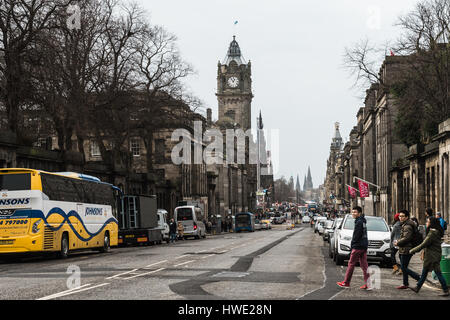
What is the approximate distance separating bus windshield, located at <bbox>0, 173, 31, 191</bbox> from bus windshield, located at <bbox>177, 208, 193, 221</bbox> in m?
35.0

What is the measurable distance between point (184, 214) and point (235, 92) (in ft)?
423

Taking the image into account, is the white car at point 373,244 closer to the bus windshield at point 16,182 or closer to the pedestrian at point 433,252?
the pedestrian at point 433,252

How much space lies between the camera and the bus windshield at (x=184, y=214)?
59.3 meters

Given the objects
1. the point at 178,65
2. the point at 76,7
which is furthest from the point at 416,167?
the point at 76,7

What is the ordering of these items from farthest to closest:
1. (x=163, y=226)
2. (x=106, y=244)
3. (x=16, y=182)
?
(x=163, y=226) < (x=106, y=244) < (x=16, y=182)

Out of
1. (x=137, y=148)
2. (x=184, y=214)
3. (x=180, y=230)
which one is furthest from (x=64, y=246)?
(x=137, y=148)

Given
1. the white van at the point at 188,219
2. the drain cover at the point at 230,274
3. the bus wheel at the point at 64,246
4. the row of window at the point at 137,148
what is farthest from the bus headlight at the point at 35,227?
the row of window at the point at 137,148

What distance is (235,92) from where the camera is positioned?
18612 centimetres

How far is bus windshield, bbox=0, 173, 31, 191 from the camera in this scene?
967 inches

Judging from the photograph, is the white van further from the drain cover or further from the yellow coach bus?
the drain cover

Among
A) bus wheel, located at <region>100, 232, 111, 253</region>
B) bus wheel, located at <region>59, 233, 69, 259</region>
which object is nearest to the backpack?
bus wheel, located at <region>59, 233, 69, 259</region>

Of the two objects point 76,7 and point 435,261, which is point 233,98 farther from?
point 435,261

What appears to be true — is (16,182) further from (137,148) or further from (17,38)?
(137,148)
